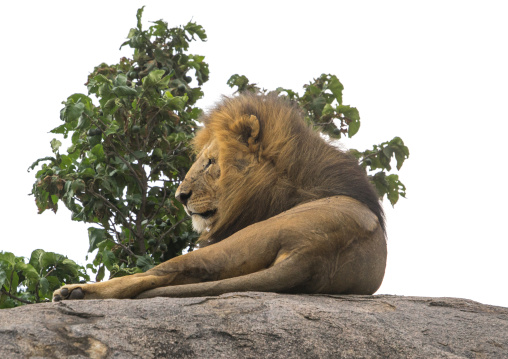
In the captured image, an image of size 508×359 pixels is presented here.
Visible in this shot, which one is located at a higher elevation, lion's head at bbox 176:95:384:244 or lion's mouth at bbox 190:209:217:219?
lion's head at bbox 176:95:384:244

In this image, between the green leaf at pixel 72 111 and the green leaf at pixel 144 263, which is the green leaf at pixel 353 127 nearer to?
the green leaf at pixel 144 263

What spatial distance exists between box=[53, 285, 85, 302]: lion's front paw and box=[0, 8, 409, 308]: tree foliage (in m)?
1.47

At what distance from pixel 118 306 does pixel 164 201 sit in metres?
2.62

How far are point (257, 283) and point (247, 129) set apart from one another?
118cm

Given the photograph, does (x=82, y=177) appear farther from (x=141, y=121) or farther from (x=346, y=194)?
(x=346, y=194)

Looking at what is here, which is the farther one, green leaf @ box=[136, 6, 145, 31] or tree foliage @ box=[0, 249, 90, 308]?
green leaf @ box=[136, 6, 145, 31]

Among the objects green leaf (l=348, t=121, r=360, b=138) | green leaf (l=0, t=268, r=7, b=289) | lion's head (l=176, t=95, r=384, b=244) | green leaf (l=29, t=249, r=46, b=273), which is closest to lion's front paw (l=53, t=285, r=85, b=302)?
lion's head (l=176, t=95, r=384, b=244)

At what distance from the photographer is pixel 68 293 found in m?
3.41

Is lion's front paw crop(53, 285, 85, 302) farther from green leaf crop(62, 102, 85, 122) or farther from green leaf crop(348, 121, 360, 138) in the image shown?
green leaf crop(348, 121, 360, 138)

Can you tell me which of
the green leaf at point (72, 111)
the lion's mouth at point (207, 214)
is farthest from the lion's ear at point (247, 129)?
the green leaf at point (72, 111)

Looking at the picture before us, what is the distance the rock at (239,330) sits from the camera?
273 cm

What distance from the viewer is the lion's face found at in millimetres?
4328

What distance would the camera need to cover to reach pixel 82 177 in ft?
17.4

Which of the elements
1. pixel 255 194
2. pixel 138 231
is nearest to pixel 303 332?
pixel 255 194
